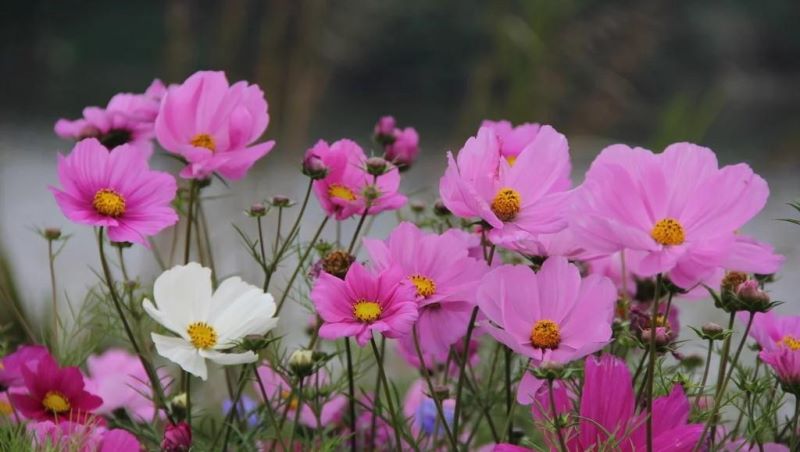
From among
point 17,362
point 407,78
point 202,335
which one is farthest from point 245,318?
point 407,78

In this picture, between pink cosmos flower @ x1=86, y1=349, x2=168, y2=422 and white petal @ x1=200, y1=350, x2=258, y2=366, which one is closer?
white petal @ x1=200, y1=350, x2=258, y2=366

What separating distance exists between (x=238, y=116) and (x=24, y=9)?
17.8 feet

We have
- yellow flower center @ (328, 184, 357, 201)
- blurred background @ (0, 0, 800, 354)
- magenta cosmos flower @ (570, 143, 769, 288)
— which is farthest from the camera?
blurred background @ (0, 0, 800, 354)

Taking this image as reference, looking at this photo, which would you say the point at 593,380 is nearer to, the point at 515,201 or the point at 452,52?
the point at 515,201

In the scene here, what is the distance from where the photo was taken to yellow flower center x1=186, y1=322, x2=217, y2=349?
0.37 meters

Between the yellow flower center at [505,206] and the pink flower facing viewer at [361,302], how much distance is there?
0.13 feet

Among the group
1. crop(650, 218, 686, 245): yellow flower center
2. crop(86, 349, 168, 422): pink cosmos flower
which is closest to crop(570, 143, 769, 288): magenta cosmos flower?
crop(650, 218, 686, 245): yellow flower center

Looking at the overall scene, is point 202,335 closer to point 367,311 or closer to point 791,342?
point 367,311

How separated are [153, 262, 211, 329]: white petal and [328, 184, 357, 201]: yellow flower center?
0.20ft

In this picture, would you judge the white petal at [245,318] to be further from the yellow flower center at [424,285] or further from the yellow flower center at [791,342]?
the yellow flower center at [791,342]

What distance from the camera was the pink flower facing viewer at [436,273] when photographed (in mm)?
362

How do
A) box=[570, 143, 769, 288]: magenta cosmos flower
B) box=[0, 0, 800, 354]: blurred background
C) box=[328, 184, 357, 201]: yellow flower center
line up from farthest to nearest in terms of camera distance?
box=[0, 0, 800, 354]: blurred background
box=[328, 184, 357, 201]: yellow flower center
box=[570, 143, 769, 288]: magenta cosmos flower

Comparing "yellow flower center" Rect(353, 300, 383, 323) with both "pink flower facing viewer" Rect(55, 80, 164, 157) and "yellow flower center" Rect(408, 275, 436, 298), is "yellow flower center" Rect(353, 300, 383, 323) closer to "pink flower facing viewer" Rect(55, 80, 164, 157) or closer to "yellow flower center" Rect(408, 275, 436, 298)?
"yellow flower center" Rect(408, 275, 436, 298)

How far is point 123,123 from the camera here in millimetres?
459
